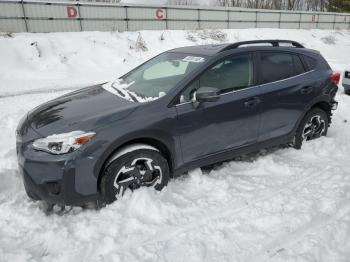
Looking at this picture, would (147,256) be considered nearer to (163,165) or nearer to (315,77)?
(163,165)

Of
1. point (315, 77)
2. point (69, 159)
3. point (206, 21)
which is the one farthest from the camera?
point (206, 21)

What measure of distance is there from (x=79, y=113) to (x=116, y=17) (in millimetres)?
14922

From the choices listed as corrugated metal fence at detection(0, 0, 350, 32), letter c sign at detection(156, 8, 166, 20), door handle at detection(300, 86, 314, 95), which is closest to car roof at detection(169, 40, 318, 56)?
door handle at detection(300, 86, 314, 95)

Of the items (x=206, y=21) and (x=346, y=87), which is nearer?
(x=346, y=87)

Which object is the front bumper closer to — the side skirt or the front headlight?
the front headlight

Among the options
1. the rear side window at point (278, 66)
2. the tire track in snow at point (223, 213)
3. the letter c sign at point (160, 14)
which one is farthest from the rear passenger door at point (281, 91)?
the letter c sign at point (160, 14)

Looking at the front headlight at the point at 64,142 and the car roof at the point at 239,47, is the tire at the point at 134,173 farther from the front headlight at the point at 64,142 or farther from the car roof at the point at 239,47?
the car roof at the point at 239,47

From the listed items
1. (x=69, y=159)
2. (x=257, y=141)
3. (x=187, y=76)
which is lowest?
(x=257, y=141)

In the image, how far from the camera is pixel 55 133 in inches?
117

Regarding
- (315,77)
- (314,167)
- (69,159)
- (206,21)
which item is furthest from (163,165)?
(206,21)

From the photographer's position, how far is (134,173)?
325 cm

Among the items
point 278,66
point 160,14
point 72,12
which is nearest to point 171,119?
point 278,66

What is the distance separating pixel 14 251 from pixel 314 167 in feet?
11.7

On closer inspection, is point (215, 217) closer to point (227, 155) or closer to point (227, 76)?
point (227, 155)
